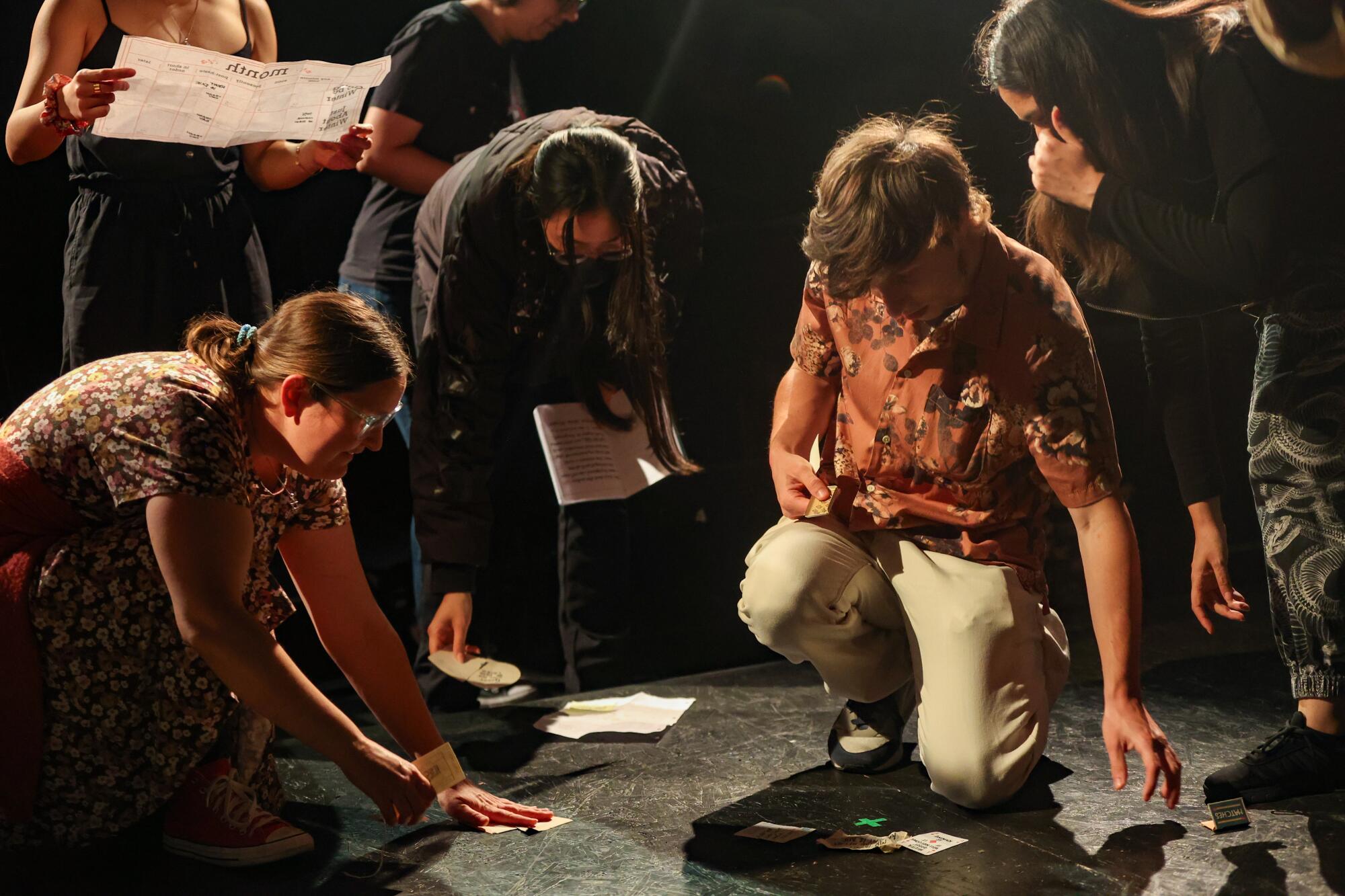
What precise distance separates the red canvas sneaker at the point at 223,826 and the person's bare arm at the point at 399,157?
146 centimetres

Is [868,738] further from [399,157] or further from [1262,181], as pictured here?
[399,157]

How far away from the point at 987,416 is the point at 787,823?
2.45ft

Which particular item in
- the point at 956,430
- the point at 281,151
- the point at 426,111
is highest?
the point at 426,111

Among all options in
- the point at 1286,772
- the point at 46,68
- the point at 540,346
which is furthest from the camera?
the point at 540,346

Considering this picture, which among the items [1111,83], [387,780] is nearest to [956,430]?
[1111,83]

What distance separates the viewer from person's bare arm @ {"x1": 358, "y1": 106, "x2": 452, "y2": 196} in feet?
8.92

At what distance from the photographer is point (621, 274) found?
9.37 ft

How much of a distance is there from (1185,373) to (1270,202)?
1.21ft

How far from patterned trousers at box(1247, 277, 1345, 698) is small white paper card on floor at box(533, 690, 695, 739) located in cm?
120

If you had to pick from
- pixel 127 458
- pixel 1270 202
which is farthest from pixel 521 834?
pixel 1270 202

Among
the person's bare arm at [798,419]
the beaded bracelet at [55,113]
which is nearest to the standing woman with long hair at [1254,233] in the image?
the person's bare arm at [798,419]

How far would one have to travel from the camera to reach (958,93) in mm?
2486

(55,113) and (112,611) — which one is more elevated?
(55,113)

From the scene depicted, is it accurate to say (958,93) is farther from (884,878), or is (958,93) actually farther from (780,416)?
(884,878)
